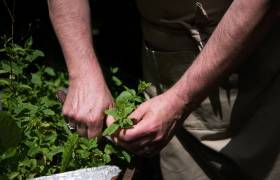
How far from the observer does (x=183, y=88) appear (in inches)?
76.7

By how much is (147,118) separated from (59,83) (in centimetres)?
94

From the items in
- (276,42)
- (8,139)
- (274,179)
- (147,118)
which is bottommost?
(274,179)

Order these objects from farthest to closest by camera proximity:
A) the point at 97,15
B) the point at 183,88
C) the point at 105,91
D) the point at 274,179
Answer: the point at 97,15 < the point at 274,179 < the point at 105,91 < the point at 183,88

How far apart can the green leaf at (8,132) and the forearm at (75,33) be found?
25 cm

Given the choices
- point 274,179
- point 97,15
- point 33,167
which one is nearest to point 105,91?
point 33,167

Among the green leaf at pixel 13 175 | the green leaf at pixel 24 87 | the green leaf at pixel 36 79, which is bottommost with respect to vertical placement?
the green leaf at pixel 13 175

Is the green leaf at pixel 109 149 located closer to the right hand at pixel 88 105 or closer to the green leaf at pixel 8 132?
the right hand at pixel 88 105

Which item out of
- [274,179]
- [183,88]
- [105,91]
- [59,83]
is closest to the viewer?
[183,88]

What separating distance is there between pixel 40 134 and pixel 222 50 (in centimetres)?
79

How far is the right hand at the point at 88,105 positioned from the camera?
2.07 metres

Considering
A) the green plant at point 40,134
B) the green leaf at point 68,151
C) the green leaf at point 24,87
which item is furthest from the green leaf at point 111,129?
the green leaf at point 24,87

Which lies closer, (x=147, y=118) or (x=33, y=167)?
(x=147, y=118)

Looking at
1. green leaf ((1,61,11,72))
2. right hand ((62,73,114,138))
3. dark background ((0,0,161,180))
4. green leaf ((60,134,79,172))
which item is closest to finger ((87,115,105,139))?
right hand ((62,73,114,138))

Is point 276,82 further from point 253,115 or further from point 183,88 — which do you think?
point 183,88
